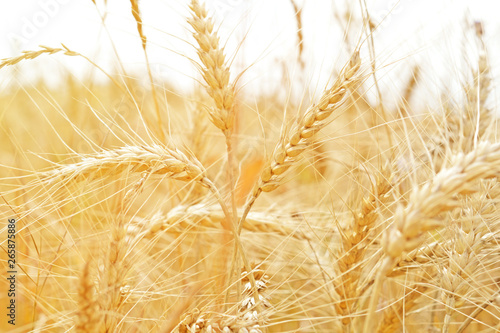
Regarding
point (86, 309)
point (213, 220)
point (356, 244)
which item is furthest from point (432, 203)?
point (213, 220)

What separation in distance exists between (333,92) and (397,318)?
1.74 ft

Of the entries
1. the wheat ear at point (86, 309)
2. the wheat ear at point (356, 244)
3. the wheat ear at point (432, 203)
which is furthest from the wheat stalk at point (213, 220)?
the wheat ear at point (432, 203)

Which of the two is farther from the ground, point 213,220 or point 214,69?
point 214,69

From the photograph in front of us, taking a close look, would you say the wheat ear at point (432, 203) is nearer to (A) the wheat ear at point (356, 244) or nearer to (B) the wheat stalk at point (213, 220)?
(A) the wheat ear at point (356, 244)

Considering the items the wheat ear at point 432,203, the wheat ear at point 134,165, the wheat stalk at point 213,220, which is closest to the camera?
the wheat ear at point 432,203

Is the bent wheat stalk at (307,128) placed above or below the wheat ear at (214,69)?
below

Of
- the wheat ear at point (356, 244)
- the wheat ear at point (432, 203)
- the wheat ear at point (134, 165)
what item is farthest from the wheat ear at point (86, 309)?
the wheat ear at point (356, 244)

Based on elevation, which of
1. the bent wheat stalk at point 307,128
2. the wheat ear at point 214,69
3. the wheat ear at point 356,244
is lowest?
the wheat ear at point 356,244

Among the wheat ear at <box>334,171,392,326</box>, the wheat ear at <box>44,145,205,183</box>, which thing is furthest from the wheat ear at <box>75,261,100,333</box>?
the wheat ear at <box>334,171,392,326</box>

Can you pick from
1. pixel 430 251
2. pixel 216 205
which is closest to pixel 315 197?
pixel 216 205

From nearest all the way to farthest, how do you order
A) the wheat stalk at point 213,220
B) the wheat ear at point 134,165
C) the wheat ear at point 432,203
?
the wheat ear at point 432,203 < the wheat ear at point 134,165 < the wheat stalk at point 213,220

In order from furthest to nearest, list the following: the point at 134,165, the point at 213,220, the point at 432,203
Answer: the point at 213,220 < the point at 134,165 < the point at 432,203

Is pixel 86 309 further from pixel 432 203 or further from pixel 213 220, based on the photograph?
pixel 213 220

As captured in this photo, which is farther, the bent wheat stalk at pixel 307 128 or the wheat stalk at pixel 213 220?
the wheat stalk at pixel 213 220
